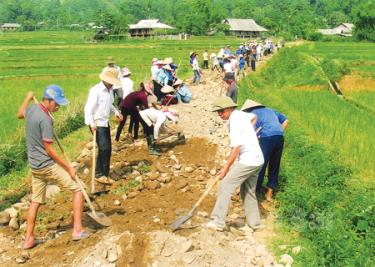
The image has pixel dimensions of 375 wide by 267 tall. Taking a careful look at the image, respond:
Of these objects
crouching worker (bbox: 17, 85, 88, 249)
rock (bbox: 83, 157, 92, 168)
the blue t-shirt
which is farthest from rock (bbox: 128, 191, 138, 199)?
the blue t-shirt

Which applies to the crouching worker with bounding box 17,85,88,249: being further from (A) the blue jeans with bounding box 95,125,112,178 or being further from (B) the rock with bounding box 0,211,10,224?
(A) the blue jeans with bounding box 95,125,112,178

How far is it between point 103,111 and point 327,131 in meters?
5.67

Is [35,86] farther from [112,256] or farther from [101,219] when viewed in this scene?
[112,256]

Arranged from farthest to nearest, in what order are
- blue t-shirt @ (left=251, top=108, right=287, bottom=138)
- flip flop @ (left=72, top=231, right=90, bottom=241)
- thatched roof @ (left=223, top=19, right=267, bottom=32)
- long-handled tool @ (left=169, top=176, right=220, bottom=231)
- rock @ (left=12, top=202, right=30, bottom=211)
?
thatched roof @ (left=223, top=19, right=267, bottom=32), rock @ (left=12, top=202, right=30, bottom=211), blue t-shirt @ (left=251, top=108, right=287, bottom=138), long-handled tool @ (left=169, top=176, right=220, bottom=231), flip flop @ (left=72, top=231, right=90, bottom=241)

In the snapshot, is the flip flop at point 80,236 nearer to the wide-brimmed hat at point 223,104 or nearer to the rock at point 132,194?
the rock at point 132,194

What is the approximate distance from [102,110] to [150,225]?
2.32 meters

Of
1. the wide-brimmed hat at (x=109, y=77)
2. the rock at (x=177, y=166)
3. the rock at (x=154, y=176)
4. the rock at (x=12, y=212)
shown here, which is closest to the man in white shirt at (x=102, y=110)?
the wide-brimmed hat at (x=109, y=77)

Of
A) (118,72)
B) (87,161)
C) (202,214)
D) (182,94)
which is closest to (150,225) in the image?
(202,214)

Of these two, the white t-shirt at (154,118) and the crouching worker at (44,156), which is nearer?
the crouching worker at (44,156)

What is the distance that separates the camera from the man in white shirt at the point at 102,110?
7.13 m

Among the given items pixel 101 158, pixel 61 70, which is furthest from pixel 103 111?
pixel 61 70

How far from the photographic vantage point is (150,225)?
594 cm

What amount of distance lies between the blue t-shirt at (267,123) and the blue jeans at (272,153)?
0.08m

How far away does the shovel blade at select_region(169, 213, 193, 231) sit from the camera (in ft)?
18.8
